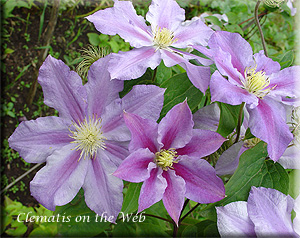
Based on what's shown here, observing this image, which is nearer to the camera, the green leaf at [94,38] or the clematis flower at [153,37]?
the clematis flower at [153,37]

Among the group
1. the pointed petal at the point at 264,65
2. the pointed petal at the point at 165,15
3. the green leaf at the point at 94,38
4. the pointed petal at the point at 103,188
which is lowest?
the green leaf at the point at 94,38

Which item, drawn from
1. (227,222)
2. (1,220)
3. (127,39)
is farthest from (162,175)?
(1,220)

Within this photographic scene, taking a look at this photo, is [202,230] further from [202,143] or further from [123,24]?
[123,24]

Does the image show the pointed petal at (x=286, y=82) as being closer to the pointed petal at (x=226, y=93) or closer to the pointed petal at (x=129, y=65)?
the pointed petal at (x=226, y=93)

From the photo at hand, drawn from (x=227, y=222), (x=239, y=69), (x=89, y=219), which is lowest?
(x=89, y=219)

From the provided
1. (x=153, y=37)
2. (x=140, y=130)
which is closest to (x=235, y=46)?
(x=153, y=37)

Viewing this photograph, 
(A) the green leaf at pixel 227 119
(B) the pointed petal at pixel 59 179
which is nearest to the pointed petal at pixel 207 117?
(A) the green leaf at pixel 227 119

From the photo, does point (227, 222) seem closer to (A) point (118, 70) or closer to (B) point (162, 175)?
(B) point (162, 175)
